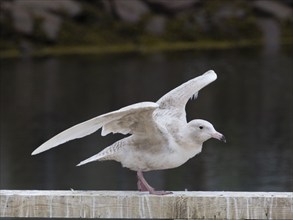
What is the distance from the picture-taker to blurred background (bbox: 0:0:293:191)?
567 inches

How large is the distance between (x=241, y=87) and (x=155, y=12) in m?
14.0

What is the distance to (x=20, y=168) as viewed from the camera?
14.9 metres

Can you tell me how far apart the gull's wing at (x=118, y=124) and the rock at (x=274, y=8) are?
108 feet

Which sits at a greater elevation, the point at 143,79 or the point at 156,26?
the point at 156,26

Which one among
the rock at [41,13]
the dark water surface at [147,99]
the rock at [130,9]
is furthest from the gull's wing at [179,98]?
the rock at [130,9]

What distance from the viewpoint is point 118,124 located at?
7051 mm

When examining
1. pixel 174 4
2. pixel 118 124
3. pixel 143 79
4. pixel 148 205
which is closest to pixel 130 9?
pixel 174 4

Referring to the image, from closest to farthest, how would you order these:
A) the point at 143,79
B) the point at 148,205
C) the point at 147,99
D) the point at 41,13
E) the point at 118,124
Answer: the point at 148,205 < the point at 118,124 < the point at 147,99 < the point at 143,79 < the point at 41,13

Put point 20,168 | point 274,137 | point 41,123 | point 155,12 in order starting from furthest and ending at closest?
point 155,12, point 41,123, point 274,137, point 20,168

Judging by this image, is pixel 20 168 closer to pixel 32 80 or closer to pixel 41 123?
pixel 41 123

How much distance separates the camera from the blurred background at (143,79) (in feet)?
47.3

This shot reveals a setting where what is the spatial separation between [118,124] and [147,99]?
15.5 metres

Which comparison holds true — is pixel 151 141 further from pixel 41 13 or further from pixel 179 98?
pixel 41 13

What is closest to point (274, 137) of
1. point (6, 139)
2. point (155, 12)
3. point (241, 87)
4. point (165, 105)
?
point (6, 139)
